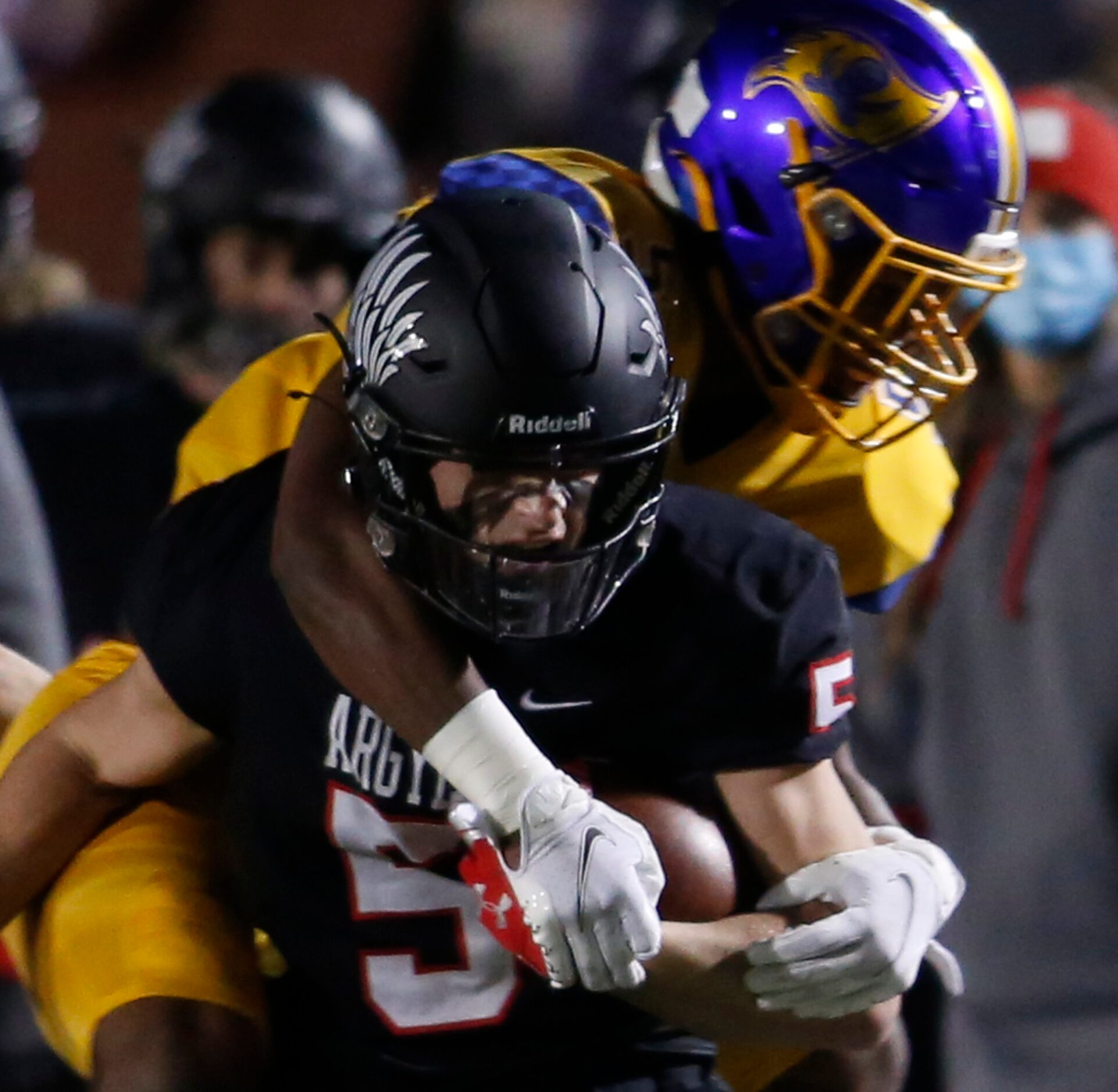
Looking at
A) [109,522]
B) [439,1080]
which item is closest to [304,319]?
[109,522]

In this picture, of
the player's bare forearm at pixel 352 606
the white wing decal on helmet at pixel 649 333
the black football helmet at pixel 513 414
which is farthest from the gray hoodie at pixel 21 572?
the white wing decal on helmet at pixel 649 333

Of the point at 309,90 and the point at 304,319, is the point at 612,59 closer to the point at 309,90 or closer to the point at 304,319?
the point at 309,90

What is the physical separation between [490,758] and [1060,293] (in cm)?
168

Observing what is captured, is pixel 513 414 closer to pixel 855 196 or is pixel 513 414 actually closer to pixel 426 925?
pixel 426 925

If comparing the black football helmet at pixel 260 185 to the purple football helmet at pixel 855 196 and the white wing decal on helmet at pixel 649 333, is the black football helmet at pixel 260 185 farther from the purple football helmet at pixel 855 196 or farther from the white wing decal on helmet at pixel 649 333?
the white wing decal on helmet at pixel 649 333

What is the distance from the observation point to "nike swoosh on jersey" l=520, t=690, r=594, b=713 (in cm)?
194

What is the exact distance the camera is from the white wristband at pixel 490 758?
1.76 m

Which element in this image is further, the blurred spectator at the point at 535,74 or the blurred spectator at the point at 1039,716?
the blurred spectator at the point at 535,74

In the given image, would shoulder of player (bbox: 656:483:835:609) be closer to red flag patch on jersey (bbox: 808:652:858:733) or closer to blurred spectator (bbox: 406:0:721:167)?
red flag patch on jersey (bbox: 808:652:858:733)

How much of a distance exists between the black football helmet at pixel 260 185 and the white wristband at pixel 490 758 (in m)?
1.77

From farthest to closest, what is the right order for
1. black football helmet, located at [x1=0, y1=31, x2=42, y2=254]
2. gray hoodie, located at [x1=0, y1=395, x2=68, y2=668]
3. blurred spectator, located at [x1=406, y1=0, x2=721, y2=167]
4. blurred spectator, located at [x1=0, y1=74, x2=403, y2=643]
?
blurred spectator, located at [x1=406, y1=0, x2=721, y2=167], black football helmet, located at [x1=0, y1=31, x2=42, y2=254], blurred spectator, located at [x1=0, y1=74, x2=403, y2=643], gray hoodie, located at [x1=0, y1=395, x2=68, y2=668]

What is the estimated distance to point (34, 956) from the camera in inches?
86.1

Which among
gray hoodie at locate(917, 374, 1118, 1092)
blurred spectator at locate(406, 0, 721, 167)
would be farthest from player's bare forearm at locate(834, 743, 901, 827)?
blurred spectator at locate(406, 0, 721, 167)

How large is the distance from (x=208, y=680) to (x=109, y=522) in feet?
5.41
